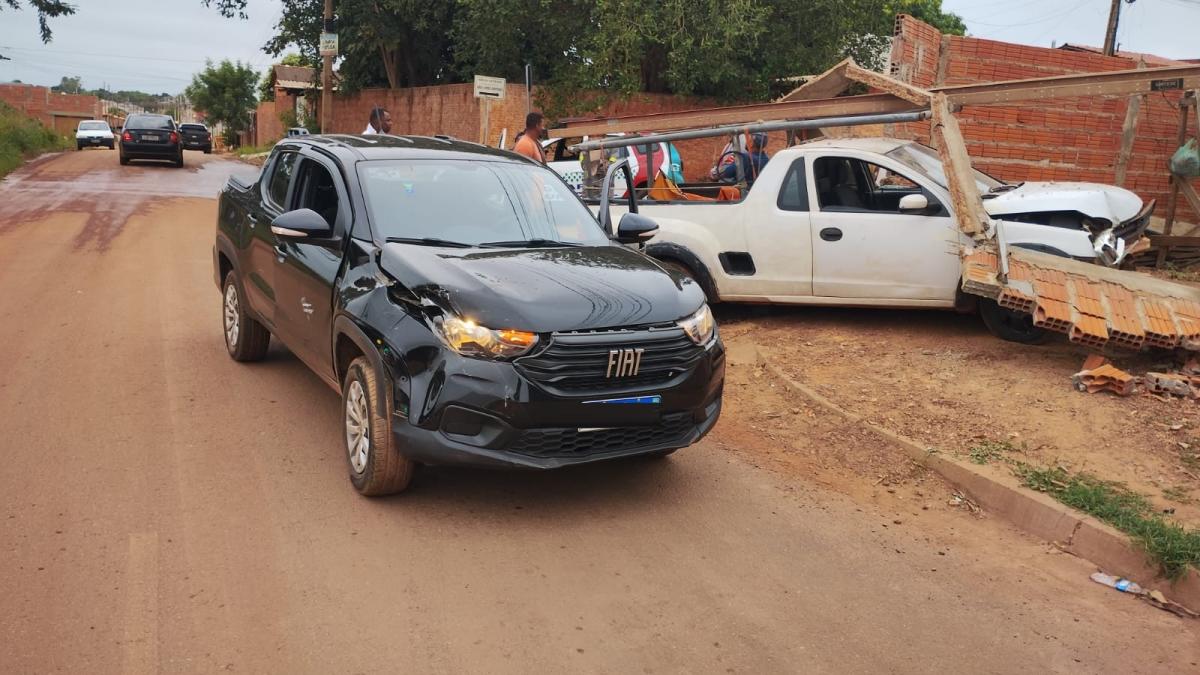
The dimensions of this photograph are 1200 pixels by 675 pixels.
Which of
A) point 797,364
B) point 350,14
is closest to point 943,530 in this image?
point 797,364

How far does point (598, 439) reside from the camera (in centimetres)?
466

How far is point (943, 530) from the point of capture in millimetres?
5035

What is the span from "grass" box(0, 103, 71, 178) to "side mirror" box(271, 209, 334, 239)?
2073 centimetres

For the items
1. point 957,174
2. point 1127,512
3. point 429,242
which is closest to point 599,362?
point 429,242

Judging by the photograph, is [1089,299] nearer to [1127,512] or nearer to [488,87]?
[1127,512]

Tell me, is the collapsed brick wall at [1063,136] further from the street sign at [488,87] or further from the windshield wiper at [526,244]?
the windshield wiper at [526,244]

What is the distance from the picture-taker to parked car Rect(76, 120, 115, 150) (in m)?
43.5

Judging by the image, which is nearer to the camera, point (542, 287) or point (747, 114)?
point (542, 287)

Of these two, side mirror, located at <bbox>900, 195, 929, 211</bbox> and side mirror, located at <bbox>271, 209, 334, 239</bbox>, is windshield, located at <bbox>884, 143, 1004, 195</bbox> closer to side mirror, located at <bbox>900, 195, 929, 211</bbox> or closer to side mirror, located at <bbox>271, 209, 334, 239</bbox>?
side mirror, located at <bbox>900, 195, 929, 211</bbox>

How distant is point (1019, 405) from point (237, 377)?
17.6 feet

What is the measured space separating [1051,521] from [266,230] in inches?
198

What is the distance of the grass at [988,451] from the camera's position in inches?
224

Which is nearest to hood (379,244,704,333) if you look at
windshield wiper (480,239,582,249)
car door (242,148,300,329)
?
windshield wiper (480,239,582,249)

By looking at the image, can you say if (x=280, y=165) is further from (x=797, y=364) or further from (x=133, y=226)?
(x=133, y=226)
